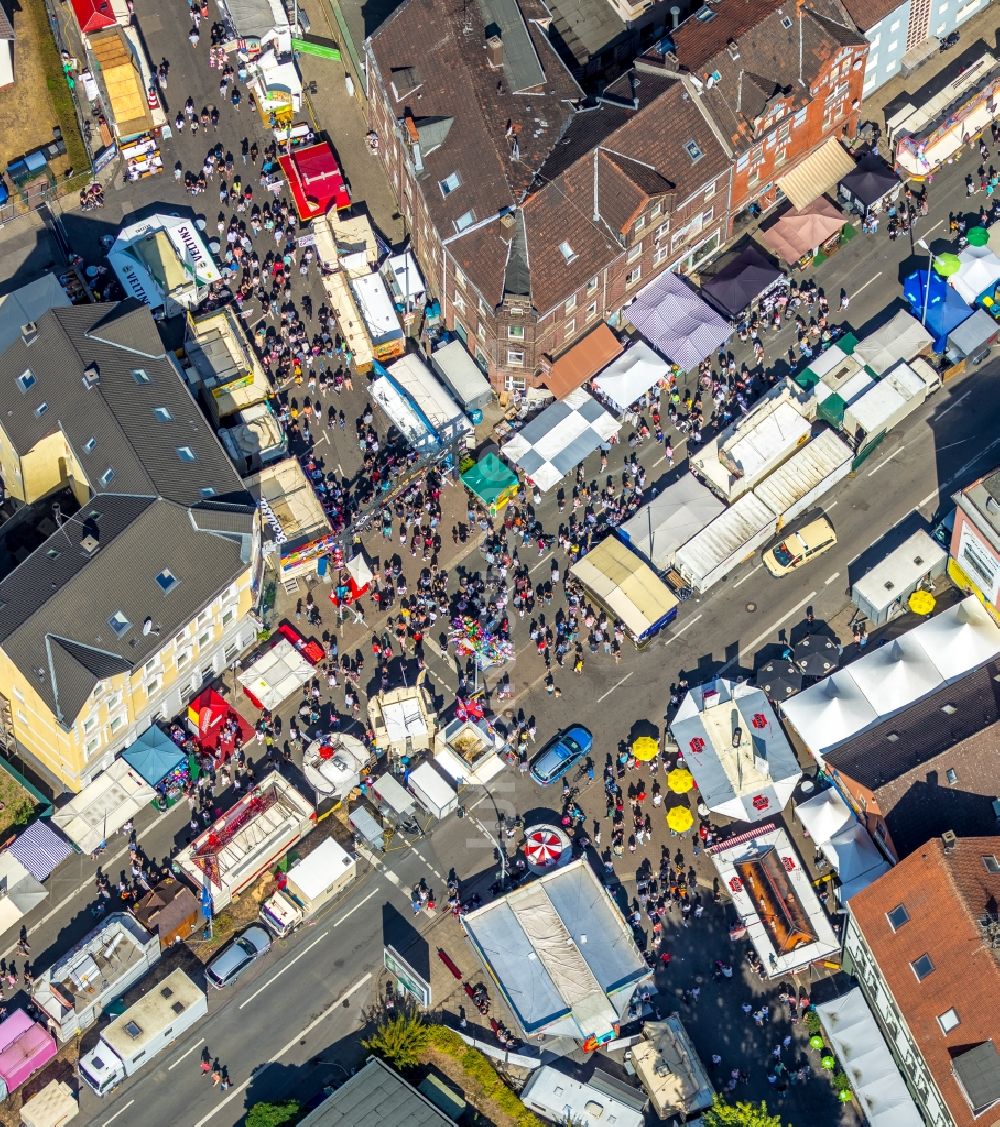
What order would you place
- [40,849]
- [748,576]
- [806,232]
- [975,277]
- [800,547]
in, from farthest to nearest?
[806,232] → [975,277] → [748,576] → [800,547] → [40,849]

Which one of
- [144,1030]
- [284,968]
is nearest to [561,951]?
[284,968]

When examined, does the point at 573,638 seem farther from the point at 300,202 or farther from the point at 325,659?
the point at 300,202

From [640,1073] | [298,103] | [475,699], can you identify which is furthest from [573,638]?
[298,103]

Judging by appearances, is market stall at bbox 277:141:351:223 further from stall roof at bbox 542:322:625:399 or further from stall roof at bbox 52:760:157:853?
stall roof at bbox 52:760:157:853

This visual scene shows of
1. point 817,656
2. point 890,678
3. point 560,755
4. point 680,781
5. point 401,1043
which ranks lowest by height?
point 890,678

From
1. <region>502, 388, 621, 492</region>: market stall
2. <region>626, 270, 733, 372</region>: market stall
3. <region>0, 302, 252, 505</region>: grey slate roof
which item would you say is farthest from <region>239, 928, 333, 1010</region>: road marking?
<region>626, 270, 733, 372</region>: market stall

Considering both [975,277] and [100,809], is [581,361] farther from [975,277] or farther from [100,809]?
[100,809]

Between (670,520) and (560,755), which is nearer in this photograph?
(560,755)
